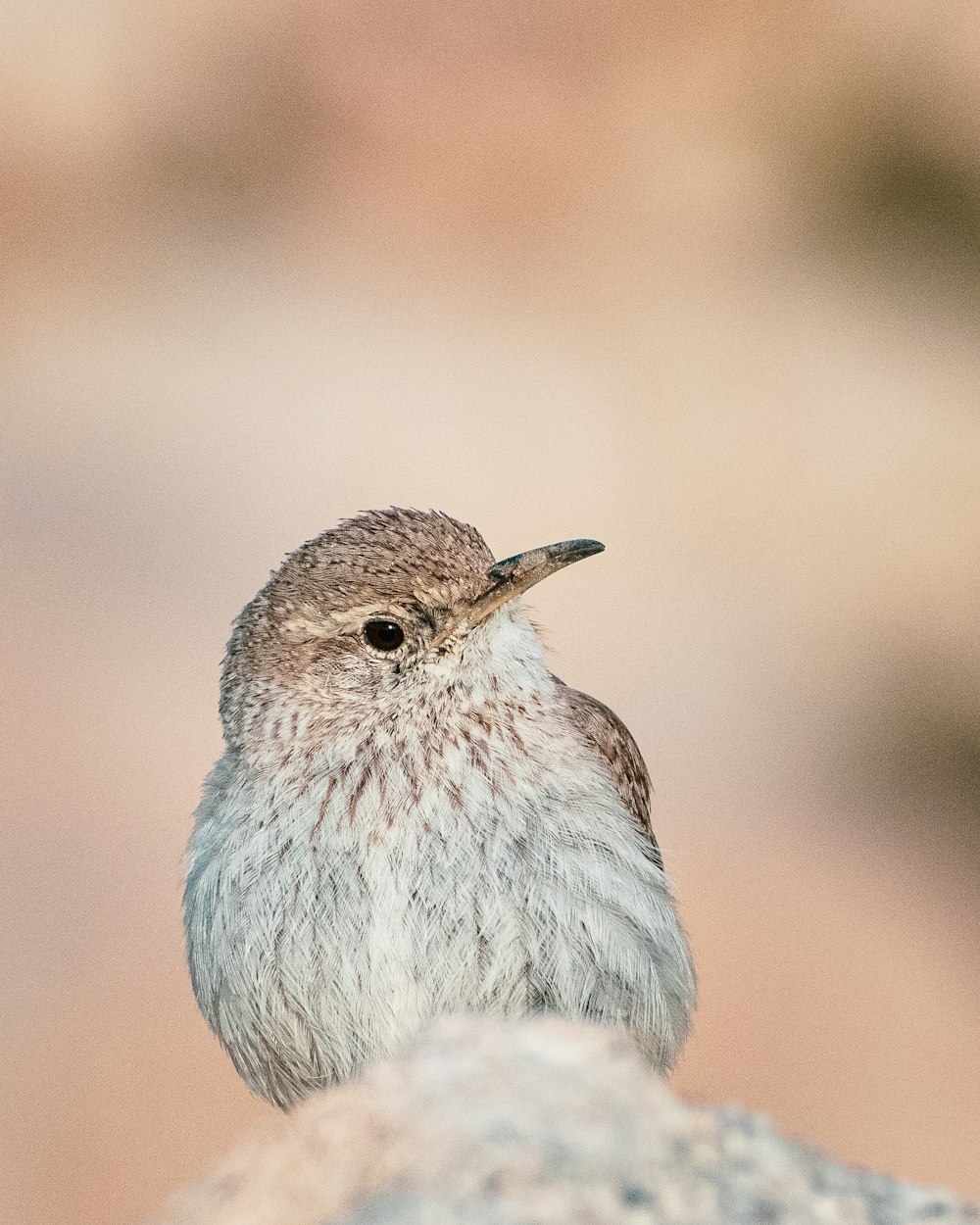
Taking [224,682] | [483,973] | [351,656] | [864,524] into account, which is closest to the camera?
[483,973]

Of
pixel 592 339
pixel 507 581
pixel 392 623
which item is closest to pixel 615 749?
pixel 507 581

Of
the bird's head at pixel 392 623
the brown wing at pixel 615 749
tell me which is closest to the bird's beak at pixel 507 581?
the bird's head at pixel 392 623

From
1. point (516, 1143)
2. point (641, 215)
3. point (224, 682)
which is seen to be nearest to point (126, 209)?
point (641, 215)

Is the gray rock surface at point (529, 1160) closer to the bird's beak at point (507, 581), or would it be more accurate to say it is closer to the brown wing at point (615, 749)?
the bird's beak at point (507, 581)

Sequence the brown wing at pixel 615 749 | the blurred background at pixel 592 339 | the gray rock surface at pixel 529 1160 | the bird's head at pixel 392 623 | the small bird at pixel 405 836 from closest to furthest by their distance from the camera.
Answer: the gray rock surface at pixel 529 1160, the small bird at pixel 405 836, the bird's head at pixel 392 623, the brown wing at pixel 615 749, the blurred background at pixel 592 339

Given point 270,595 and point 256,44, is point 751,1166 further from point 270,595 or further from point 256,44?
point 256,44

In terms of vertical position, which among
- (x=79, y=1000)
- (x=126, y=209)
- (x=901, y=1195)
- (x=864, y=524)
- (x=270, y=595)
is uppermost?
(x=126, y=209)

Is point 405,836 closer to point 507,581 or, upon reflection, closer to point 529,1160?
point 507,581
